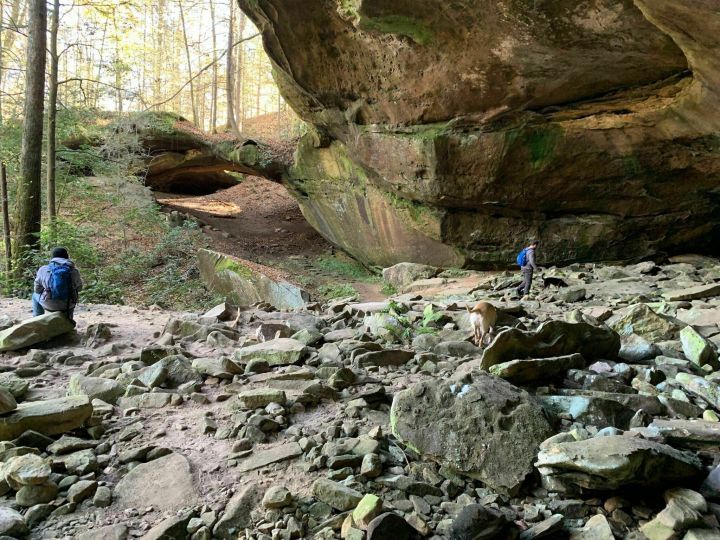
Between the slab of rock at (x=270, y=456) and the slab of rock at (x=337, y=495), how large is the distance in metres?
0.37

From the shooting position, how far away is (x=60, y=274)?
538 centimetres

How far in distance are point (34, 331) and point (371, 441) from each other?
4.11 meters

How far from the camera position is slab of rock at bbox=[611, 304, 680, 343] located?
4640mm

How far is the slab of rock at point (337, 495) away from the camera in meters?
2.13

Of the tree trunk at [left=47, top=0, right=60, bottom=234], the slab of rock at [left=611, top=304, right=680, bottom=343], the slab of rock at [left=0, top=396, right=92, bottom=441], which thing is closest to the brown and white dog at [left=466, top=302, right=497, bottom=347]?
the slab of rock at [left=611, top=304, right=680, bottom=343]

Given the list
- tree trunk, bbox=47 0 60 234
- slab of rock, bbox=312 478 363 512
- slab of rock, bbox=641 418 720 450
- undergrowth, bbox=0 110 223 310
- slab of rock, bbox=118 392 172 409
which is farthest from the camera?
undergrowth, bbox=0 110 223 310

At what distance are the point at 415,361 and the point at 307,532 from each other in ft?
7.36

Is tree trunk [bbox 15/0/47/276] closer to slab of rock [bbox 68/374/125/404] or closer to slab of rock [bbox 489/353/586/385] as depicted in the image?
slab of rock [bbox 68/374/125/404]

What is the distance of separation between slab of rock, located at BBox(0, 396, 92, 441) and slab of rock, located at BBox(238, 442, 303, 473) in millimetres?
1127

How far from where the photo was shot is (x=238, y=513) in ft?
6.96

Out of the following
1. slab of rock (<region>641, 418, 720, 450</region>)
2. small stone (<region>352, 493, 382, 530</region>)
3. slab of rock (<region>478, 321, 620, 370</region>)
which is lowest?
small stone (<region>352, 493, 382, 530</region>)

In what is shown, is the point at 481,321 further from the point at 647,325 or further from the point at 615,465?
the point at 615,465

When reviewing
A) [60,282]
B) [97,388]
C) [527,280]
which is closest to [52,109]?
[60,282]

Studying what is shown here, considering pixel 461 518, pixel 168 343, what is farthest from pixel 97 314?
pixel 461 518
